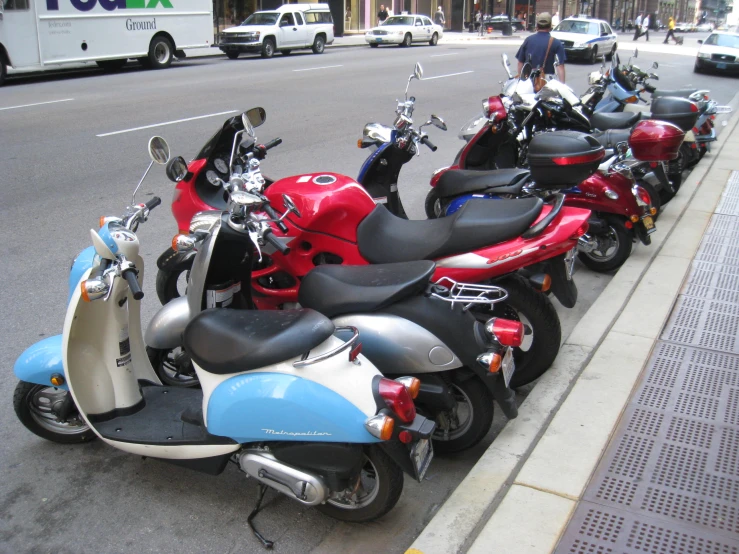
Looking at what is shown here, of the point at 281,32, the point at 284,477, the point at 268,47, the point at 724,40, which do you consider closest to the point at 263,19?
the point at 281,32

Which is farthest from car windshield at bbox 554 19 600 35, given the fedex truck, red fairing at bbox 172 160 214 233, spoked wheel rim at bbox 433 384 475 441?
spoked wheel rim at bbox 433 384 475 441

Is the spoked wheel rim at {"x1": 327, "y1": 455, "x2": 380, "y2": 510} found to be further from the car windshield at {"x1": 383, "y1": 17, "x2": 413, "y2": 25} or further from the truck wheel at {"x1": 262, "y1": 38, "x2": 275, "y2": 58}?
the car windshield at {"x1": 383, "y1": 17, "x2": 413, "y2": 25}

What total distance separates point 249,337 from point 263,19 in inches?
1039

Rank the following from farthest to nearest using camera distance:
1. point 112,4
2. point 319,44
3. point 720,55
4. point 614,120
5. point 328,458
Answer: point 319,44, point 720,55, point 112,4, point 614,120, point 328,458

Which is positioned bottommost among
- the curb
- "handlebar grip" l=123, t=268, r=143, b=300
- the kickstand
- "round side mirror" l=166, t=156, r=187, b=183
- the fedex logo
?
the kickstand

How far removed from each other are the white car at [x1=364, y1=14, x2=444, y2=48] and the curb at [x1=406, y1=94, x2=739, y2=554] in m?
30.5

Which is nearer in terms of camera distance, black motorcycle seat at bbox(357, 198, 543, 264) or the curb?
the curb

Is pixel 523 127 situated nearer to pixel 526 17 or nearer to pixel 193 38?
pixel 193 38

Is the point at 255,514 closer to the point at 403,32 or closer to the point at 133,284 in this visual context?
the point at 133,284

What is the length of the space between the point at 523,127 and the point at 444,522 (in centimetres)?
476

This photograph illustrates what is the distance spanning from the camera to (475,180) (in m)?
5.48

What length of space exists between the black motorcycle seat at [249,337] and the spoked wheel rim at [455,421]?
909mm

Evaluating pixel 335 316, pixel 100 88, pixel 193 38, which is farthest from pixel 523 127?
pixel 193 38

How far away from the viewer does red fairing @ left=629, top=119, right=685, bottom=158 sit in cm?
580
